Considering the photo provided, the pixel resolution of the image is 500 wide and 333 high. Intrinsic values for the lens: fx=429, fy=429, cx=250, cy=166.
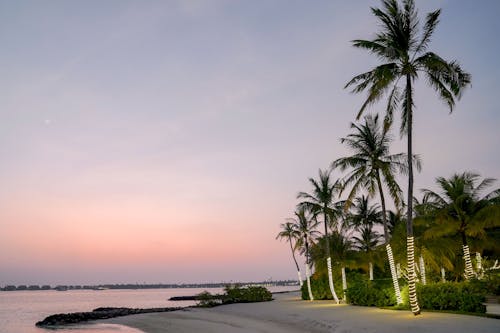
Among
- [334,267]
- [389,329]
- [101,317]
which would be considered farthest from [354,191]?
[101,317]

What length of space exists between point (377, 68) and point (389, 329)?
14.4 metres

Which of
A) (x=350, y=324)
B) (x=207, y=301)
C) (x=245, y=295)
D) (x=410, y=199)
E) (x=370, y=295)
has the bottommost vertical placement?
(x=207, y=301)

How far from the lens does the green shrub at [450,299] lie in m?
23.2

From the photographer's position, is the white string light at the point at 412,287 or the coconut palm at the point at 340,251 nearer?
the white string light at the point at 412,287

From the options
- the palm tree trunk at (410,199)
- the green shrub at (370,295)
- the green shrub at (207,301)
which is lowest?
the green shrub at (207,301)

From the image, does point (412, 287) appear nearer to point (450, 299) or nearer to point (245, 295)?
point (450, 299)

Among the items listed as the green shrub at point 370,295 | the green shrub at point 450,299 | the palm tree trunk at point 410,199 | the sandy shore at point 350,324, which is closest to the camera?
the sandy shore at point 350,324

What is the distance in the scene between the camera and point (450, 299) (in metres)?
24.5

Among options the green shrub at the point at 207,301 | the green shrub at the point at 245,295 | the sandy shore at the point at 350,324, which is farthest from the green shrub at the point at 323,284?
the sandy shore at the point at 350,324

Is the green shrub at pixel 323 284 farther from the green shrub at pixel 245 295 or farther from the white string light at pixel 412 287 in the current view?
the white string light at pixel 412 287

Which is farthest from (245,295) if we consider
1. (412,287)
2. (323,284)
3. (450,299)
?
(412,287)

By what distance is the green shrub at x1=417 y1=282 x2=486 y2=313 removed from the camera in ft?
76.0

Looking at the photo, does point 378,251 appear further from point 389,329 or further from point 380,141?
point 389,329

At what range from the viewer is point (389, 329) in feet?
64.8
